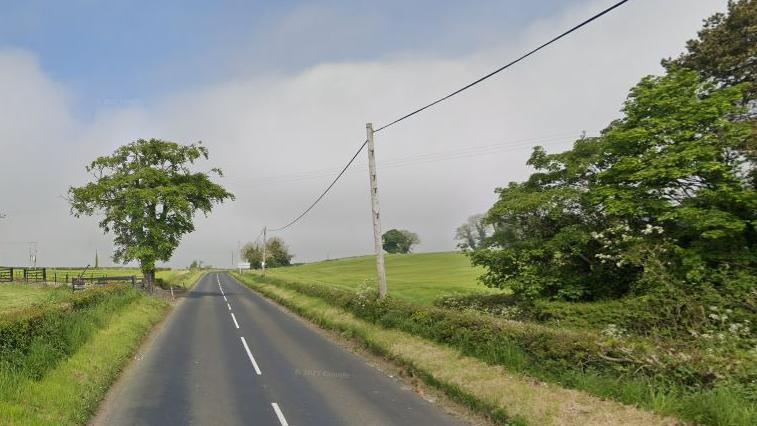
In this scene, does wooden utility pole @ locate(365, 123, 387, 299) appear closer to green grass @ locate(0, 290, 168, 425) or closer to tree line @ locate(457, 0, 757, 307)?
tree line @ locate(457, 0, 757, 307)

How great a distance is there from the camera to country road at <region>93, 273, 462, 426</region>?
10.2 meters

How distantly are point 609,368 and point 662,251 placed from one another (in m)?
8.68

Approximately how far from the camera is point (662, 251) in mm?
17188

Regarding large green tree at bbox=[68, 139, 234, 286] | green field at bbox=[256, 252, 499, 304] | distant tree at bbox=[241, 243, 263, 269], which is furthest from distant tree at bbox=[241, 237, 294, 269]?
large green tree at bbox=[68, 139, 234, 286]

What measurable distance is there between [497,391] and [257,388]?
5804 mm

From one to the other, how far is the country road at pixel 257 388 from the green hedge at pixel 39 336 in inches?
67.0

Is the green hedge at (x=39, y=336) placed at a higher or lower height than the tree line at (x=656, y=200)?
lower

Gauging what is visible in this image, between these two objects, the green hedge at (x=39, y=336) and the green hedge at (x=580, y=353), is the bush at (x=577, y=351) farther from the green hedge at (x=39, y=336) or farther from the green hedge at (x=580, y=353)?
the green hedge at (x=39, y=336)

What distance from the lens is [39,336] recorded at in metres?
12.8

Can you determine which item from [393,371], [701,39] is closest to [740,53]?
[701,39]

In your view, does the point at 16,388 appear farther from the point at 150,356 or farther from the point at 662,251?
the point at 662,251

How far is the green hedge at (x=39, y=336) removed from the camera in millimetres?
11312

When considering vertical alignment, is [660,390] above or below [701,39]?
below

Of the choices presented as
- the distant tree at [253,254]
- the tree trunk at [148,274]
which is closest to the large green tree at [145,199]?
the tree trunk at [148,274]
